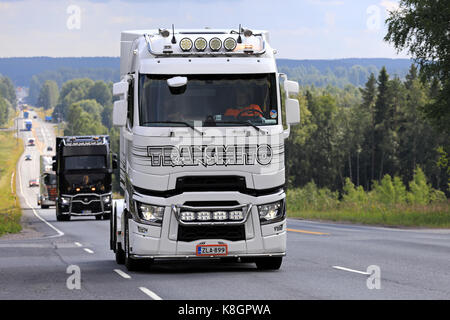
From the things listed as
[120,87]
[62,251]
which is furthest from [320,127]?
[120,87]

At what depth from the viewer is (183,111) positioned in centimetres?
1435

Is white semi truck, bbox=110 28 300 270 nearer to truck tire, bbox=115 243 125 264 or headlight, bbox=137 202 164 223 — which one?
headlight, bbox=137 202 164 223

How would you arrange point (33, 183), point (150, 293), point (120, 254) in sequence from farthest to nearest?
point (33, 183)
point (120, 254)
point (150, 293)

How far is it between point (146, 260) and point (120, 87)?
3069 millimetres

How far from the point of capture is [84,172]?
150 ft

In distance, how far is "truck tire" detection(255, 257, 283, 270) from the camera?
15.8m

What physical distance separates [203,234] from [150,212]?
0.94m

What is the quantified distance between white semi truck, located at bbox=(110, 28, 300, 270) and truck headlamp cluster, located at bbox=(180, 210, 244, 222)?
16 mm

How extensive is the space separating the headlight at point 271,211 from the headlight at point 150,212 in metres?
1.63

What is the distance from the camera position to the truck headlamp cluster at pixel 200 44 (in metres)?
14.8

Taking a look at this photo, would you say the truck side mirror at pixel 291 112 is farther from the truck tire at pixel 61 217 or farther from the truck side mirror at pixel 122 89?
the truck tire at pixel 61 217

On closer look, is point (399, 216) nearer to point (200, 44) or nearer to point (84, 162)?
A: point (84, 162)

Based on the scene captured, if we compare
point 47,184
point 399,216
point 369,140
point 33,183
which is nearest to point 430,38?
point 399,216

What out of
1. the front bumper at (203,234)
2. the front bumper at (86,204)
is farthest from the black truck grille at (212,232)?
the front bumper at (86,204)
